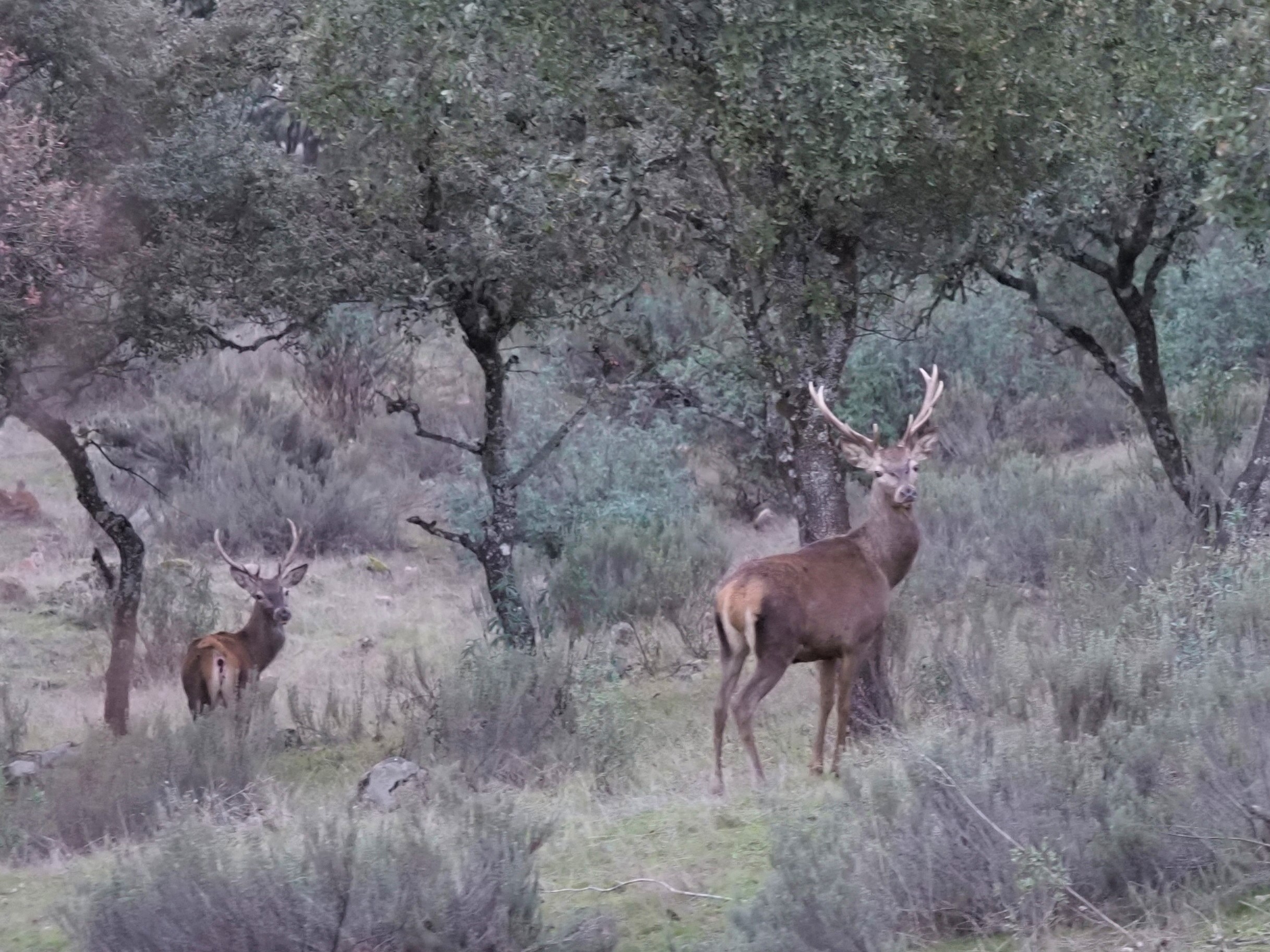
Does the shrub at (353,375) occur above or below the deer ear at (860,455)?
above

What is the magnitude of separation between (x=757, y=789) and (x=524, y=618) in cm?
570

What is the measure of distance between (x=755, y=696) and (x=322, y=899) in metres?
3.51

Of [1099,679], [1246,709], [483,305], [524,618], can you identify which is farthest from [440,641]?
[1246,709]

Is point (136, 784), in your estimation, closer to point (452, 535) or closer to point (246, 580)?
point (246, 580)

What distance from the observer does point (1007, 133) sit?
8.94 m

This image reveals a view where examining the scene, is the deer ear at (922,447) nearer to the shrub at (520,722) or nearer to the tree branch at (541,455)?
the shrub at (520,722)

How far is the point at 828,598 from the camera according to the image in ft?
27.2

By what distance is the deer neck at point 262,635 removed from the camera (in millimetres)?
12195

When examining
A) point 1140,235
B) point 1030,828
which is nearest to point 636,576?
point 1140,235

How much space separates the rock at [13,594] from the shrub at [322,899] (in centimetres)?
1255

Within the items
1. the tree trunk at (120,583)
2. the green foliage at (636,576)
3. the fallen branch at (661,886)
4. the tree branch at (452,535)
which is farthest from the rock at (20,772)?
the green foliage at (636,576)

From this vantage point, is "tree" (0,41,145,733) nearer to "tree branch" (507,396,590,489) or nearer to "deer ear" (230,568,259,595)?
"deer ear" (230,568,259,595)

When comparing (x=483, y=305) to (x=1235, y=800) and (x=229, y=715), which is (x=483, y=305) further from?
(x=1235, y=800)

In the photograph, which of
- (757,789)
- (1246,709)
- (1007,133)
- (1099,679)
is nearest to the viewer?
(1246,709)
